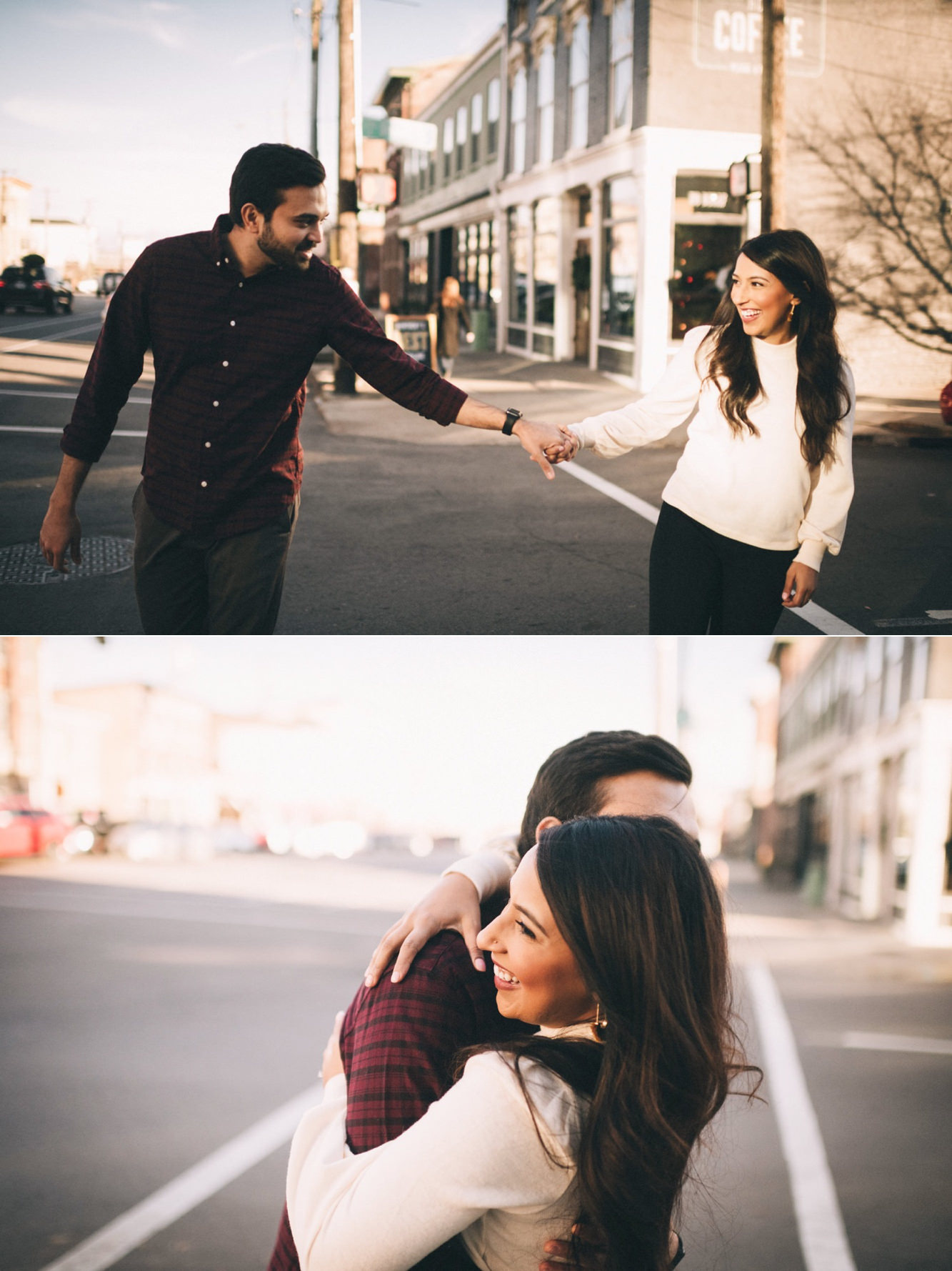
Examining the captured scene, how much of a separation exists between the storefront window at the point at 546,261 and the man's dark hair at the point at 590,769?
9925 mm

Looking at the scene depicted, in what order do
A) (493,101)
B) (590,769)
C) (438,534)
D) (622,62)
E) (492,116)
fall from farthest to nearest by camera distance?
(622,62)
(492,116)
(493,101)
(438,534)
(590,769)

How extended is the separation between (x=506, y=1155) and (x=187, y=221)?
3091 millimetres

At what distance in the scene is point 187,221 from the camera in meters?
3.40

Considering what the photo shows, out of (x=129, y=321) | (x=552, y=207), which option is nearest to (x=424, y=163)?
(x=552, y=207)

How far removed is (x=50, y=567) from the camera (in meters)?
4.18

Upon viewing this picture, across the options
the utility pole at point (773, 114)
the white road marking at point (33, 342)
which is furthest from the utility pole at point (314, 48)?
the utility pole at point (773, 114)

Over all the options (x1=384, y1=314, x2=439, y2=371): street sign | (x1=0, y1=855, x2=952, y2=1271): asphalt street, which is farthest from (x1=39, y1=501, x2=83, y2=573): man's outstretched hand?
(x1=384, y1=314, x2=439, y2=371): street sign

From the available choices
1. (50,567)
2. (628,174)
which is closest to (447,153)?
(628,174)

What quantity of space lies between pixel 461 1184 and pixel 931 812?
77.6 inches

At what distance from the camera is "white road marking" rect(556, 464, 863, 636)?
4.32 metres

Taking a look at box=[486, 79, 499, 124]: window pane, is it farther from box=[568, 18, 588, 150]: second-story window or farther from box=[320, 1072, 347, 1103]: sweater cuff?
box=[320, 1072, 347, 1103]: sweater cuff

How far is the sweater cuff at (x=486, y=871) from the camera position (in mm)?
1396

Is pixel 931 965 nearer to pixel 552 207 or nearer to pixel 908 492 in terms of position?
pixel 908 492

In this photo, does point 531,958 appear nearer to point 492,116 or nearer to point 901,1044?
point 901,1044
